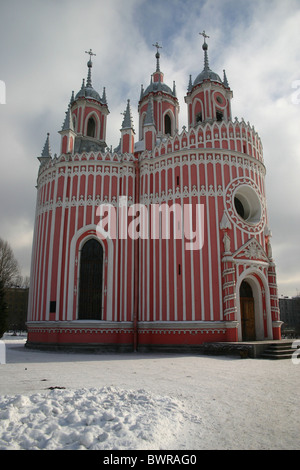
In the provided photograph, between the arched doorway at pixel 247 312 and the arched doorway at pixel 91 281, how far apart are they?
7.97 meters

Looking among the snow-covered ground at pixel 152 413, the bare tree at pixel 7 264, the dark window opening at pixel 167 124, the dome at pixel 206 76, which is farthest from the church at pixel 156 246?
the bare tree at pixel 7 264

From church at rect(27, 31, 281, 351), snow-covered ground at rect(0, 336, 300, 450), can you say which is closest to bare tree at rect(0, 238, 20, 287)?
church at rect(27, 31, 281, 351)

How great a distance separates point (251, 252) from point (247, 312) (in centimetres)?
337

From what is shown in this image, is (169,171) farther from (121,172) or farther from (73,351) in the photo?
(73,351)

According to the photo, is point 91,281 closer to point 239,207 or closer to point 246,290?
point 246,290

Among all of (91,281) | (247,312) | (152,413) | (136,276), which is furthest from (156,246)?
(152,413)

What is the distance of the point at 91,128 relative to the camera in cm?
2709

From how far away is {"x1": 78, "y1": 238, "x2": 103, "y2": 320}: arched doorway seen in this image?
1916cm

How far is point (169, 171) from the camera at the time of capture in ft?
66.2

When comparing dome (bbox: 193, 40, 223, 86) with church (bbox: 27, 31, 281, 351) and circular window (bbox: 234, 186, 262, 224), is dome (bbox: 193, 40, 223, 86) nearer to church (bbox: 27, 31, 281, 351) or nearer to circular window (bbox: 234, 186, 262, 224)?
church (bbox: 27, 31, 281, 351)

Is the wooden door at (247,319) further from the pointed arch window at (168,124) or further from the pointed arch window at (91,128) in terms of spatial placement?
the pointed arch window at (91,128)

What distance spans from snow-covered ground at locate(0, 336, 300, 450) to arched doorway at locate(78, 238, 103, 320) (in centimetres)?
931

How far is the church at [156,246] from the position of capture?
711 inches
